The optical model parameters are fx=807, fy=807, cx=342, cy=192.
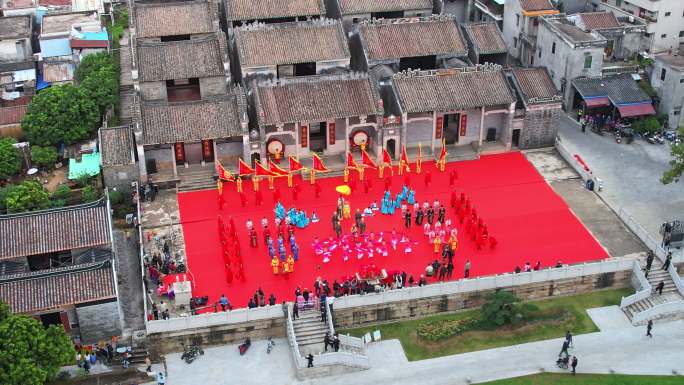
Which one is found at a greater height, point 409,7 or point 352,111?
point 409,7

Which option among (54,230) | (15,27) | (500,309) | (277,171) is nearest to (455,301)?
(500,309)

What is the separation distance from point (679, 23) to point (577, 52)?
12.5m

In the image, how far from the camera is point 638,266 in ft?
153

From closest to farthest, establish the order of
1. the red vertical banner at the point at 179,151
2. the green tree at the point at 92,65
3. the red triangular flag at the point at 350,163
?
1. the red triangular flag at the point at 350,163
2. the red vertical banner at the point at 179,151
3. the green tree at the point at 92,65

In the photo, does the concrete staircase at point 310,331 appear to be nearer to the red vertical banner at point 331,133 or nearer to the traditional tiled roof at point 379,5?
the red vertical banner at point 331,133

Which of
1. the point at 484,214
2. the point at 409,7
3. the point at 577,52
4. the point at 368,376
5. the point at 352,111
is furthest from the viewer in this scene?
the point at 409,7

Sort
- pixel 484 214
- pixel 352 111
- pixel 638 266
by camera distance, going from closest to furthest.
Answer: pixel 638 266 < pixel 484 214 < pixel 352 111

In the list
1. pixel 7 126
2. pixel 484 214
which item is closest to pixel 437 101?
pixel 484 214

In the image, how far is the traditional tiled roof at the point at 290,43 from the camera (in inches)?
2426

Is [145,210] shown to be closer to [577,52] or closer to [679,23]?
[577,52]

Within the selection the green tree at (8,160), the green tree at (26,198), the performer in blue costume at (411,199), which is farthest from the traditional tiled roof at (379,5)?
the green tree at (26,198)

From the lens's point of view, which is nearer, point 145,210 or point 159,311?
point 159,311

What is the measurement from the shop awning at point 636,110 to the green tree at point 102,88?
39.1m

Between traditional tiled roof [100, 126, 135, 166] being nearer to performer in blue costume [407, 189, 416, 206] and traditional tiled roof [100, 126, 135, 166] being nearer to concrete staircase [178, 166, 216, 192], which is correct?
concrete staircase [178, 166, 216, 192]
